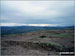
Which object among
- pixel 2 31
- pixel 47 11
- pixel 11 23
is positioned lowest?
pixel 2 31

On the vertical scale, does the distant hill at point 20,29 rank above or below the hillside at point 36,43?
above

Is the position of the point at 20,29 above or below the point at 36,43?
above

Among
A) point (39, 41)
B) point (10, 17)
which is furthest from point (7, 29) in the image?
point (39, 41)

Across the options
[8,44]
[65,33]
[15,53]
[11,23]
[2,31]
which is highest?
[11,23]

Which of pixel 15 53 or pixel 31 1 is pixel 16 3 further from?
pixel 15 53

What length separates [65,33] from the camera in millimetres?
1689

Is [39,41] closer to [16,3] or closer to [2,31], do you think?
[2,31]

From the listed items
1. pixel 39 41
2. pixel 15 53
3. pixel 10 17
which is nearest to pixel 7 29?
pixel 10 17

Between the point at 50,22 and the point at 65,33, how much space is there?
0.32m

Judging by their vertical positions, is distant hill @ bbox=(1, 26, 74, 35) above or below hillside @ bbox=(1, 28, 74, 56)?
above

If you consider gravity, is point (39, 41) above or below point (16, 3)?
below

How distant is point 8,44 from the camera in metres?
1.67

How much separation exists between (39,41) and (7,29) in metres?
0.58

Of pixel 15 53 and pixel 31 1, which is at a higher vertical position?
pixel 31 1
